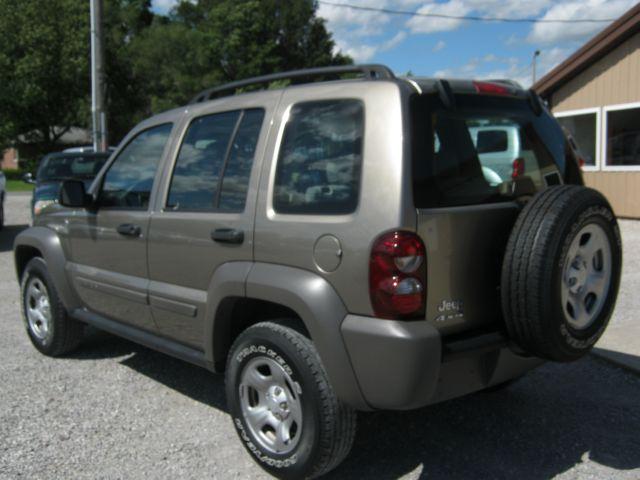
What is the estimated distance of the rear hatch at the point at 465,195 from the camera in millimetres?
2955

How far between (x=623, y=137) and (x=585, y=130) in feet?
4.24

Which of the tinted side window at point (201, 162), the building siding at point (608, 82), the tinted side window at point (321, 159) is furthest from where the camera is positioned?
the building siding at point (608, 82)

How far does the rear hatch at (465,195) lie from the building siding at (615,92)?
10514 millimetres

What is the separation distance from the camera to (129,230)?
421cm

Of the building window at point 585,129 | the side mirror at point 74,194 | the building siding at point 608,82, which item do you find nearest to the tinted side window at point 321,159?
the side mirror at point 74,194

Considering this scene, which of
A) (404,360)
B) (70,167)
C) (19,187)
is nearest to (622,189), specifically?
(70,167)

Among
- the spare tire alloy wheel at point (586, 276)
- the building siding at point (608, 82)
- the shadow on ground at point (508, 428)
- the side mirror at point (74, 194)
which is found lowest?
the shadow on ground at point (508, 428)

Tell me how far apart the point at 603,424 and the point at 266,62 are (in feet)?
145

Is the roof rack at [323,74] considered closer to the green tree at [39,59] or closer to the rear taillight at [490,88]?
the rear taillight at [490,88]

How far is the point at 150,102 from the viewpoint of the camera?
4872 cm

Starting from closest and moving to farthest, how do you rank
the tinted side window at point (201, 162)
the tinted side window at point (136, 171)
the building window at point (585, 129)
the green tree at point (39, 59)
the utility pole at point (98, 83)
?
the tinted side window at point (201, 162), the tinted side window at point (136, 171), the building window at point (585, 129), the utility pole at point (98, 83), the green tree at point (39, 59)

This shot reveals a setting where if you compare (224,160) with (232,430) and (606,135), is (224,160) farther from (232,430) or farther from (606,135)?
(606,135)

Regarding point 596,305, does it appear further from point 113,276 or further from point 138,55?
point 138,55

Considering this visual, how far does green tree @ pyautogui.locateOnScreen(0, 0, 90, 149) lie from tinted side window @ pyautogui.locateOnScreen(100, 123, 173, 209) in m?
37.5
